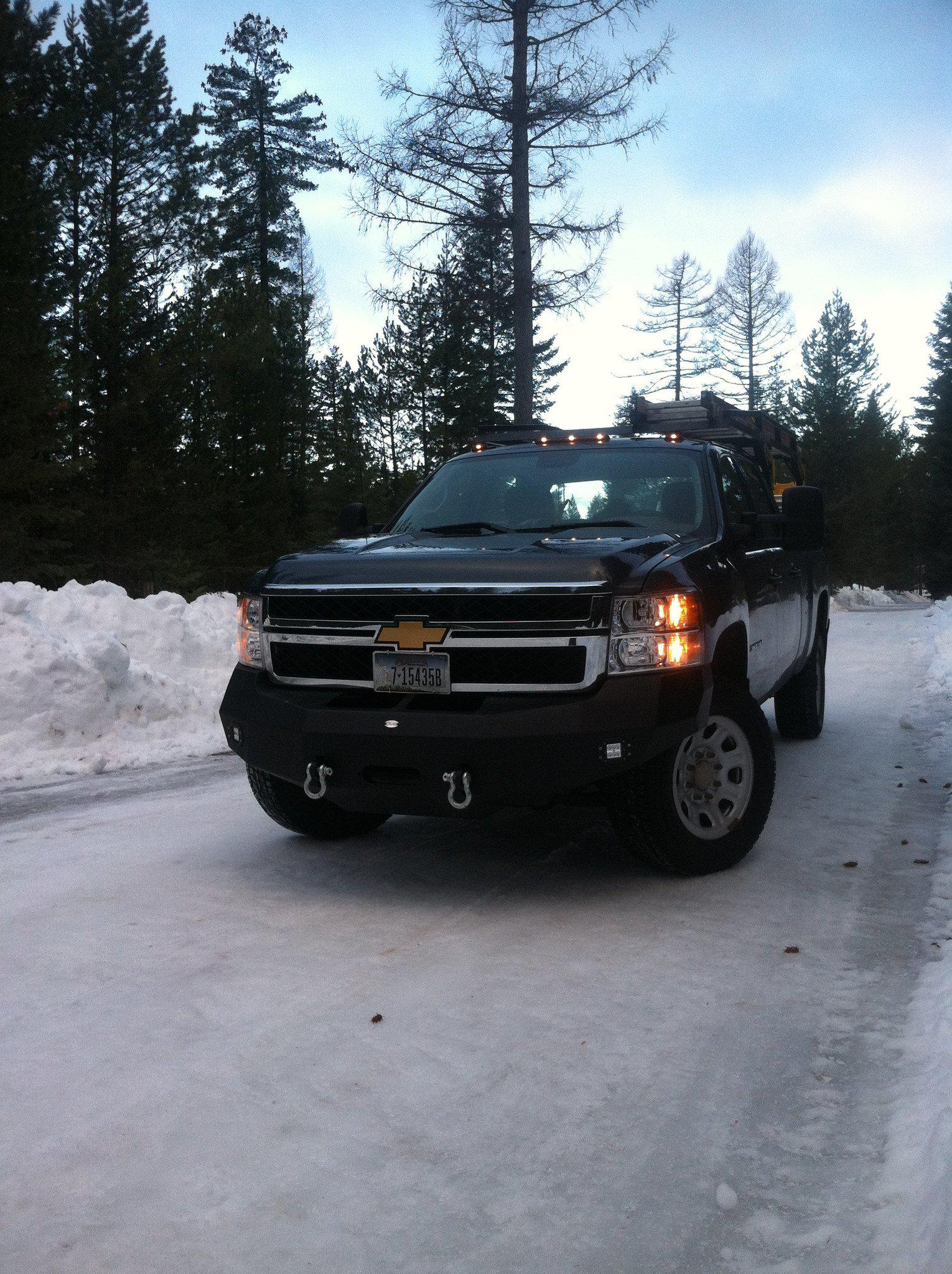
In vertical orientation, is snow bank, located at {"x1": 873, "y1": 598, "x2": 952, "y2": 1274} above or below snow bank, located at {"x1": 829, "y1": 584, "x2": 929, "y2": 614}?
above

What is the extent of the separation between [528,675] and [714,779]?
99 cm

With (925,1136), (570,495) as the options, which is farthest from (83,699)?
(925,1136)

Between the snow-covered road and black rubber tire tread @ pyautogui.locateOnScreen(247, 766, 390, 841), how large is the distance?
0.41 feet

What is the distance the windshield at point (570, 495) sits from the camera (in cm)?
565

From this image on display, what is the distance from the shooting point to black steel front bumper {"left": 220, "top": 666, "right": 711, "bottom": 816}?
173 inches

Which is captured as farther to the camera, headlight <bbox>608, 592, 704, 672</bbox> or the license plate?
the license plate

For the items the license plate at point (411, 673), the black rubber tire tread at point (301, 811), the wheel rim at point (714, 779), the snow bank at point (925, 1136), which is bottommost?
the snow bank at point (925, 1136)

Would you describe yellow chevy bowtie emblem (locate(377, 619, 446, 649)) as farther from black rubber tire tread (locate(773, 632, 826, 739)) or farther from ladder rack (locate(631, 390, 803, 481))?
ladder rack (locate(631, 390, 803, 481))

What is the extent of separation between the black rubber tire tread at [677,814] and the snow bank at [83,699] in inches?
167

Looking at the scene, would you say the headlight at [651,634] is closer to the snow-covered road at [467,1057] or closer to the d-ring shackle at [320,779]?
the snow-covered road at [467,1057]

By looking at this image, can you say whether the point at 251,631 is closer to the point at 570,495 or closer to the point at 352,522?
the point at 352,522

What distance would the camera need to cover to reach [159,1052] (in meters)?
3.32

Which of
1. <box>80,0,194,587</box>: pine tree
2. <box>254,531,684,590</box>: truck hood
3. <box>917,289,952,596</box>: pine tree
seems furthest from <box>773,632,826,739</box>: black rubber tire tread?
<box>917,289,952,596</box>: pine tree

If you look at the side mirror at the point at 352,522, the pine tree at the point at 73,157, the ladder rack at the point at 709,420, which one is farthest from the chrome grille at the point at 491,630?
the pine tree at the point at 73,157
